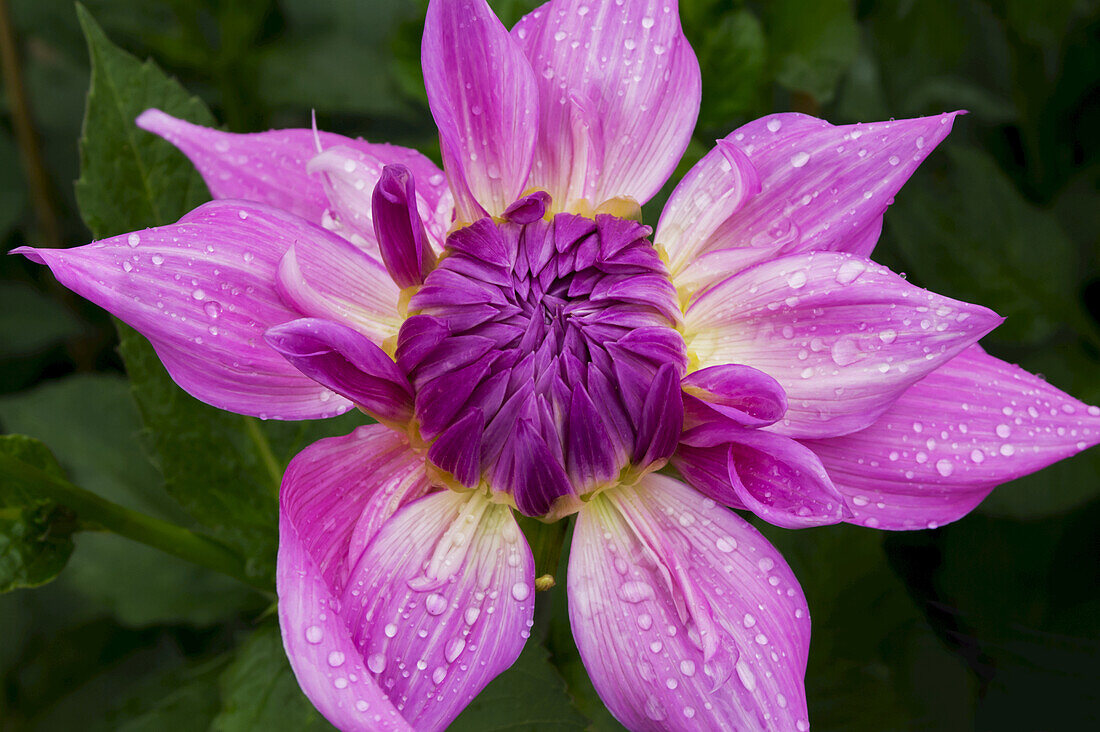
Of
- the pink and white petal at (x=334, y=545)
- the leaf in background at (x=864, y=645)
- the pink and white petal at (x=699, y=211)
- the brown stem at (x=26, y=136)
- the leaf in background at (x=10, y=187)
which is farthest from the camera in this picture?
the leaf in background at (x=10, y=187)

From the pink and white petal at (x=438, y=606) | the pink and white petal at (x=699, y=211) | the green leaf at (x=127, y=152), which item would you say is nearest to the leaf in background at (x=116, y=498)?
the green leaf at (x=127, y=152)

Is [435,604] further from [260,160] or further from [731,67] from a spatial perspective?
[731,67]

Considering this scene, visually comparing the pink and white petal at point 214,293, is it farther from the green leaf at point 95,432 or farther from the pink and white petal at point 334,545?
the green leaf at point 95,432

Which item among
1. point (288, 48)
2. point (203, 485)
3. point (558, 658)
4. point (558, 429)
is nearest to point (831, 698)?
point (558, 658)

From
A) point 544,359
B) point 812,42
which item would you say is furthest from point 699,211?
point 812,42

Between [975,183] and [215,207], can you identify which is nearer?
[215,207]

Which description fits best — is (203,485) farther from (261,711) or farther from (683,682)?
(683,682)

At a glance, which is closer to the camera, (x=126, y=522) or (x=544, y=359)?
(x=544, y=359)
